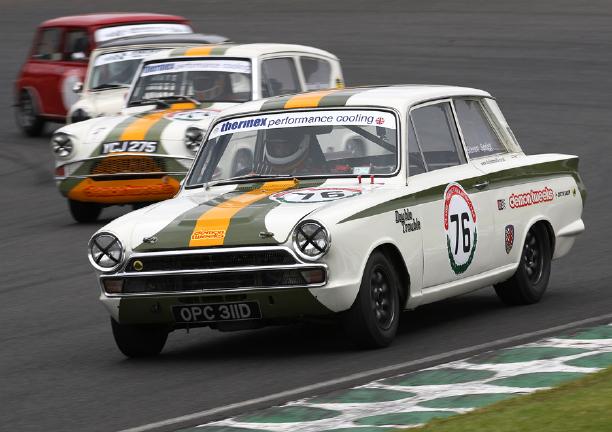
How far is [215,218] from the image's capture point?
27.3 feet

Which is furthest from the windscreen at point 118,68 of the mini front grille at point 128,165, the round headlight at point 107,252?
the round headlight at point 107,252

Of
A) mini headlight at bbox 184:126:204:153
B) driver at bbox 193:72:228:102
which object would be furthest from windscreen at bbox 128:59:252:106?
mini headlight at bbox 184:126:204:153

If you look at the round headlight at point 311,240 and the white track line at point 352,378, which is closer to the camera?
the white track line at point 352,378

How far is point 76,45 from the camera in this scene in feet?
69.1

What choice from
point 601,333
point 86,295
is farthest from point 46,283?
point 601,333

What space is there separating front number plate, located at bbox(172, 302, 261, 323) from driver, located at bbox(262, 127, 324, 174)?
1227 mm

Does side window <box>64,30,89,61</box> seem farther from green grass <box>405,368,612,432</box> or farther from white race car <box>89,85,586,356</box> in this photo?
green grass <box>405,368,612,432</box>

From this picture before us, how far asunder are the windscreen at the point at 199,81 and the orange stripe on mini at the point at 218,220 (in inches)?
253

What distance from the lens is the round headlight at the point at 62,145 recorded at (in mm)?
14789

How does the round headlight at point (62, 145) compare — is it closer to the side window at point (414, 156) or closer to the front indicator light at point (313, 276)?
the side window at point (414, 156)

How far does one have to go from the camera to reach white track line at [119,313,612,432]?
6.95 m

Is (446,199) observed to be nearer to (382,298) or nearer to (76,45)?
(382,298)

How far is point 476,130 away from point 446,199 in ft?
3.44

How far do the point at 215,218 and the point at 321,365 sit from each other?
0.94 meters
